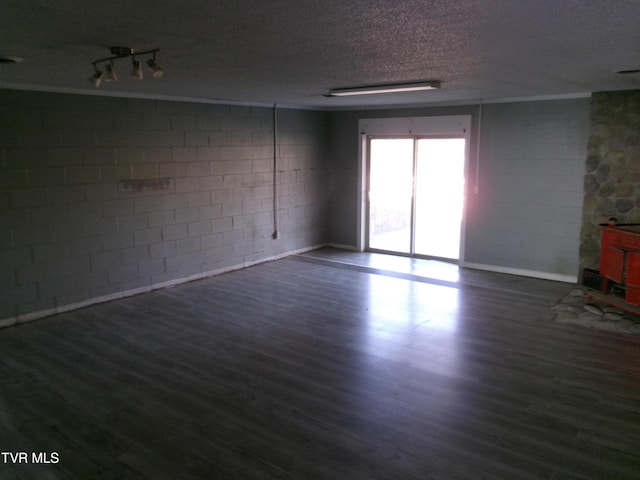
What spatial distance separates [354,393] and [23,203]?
12.8 feet

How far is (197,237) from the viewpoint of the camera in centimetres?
703

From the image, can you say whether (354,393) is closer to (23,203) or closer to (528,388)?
(528,388)

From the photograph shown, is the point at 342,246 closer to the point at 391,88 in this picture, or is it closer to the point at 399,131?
the point at 399,131

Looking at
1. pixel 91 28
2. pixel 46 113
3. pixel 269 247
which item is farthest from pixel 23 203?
pixel 269 247

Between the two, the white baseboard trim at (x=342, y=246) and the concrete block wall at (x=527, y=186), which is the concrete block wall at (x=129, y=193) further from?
the concrete block wall at (x=527, y=186)

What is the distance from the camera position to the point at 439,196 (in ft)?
26.7

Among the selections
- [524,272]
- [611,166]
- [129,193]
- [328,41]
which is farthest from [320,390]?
[611,166]

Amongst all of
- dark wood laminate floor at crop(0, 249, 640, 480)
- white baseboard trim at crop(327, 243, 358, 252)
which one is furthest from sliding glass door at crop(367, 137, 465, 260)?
dark wood laminate floor at crop(0, 249, 640, 480)

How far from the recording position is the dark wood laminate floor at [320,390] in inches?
119

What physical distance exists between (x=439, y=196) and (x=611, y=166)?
2500mm

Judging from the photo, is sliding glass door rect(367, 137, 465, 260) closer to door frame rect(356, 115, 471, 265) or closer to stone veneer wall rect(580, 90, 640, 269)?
door frame rect(356, 115, 471, 265)

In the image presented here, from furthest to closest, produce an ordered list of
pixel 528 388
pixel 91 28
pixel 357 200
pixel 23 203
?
pixel 357 200, pixel 23 203, pixel 528 388, pixel 91 28

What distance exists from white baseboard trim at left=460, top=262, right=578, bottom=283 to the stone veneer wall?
318 millimetres

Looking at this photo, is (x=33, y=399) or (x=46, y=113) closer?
(x=33, y=399)
